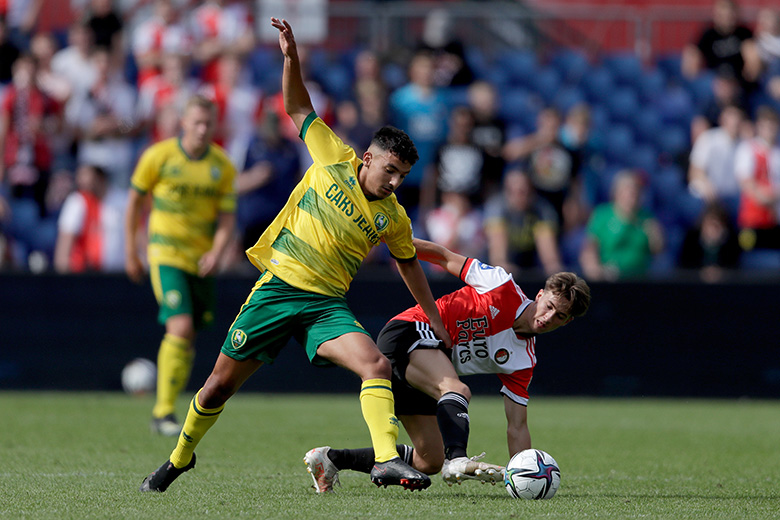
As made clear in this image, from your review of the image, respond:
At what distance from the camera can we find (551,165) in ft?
42.5

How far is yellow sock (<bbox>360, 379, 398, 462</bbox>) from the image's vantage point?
5.10 metres

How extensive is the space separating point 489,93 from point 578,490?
810 centimetres

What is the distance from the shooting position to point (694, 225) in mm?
13562

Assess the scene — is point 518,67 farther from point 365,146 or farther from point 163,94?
point 163,94

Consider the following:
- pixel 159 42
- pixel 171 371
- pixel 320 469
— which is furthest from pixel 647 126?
pixel 320 469

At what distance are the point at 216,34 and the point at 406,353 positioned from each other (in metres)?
9.11

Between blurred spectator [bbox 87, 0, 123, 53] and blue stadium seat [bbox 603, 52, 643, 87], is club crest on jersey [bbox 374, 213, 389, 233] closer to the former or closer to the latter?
blurred spectator [bbox 87, 0, 123, 53]

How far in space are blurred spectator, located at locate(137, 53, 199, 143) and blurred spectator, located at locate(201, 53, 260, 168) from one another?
0.31 metres

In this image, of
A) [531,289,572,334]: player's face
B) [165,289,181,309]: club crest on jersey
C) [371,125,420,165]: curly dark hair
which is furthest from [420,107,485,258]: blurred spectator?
[371,125,420,165]: curly dark hair

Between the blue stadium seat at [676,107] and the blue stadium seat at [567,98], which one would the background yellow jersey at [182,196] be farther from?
the blue stadium seat at [676,107]

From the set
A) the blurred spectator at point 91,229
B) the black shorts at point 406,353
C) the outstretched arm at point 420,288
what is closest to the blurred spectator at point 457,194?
the blurred spectator at point 91,229

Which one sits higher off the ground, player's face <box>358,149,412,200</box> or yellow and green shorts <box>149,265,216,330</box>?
player's face <box>358,149,412,200</box>

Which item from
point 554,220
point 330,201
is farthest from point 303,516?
point 554,220

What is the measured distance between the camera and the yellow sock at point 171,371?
825 centimetres
